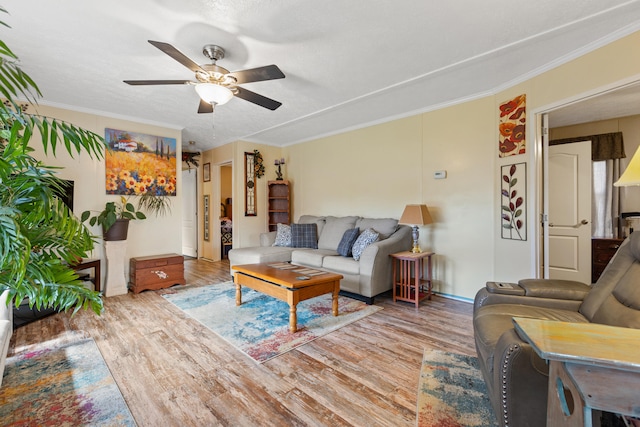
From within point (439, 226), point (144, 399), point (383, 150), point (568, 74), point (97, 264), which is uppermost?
point (568, 74)

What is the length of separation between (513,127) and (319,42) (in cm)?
224

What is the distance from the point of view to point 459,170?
139 inches

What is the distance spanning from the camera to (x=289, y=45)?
7.56 ft

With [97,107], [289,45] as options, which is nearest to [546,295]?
[289,45]

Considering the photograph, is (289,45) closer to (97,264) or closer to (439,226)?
(439,226)

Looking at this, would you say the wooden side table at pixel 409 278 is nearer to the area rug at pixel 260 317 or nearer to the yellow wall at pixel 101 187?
the area rug at pixel 260 317

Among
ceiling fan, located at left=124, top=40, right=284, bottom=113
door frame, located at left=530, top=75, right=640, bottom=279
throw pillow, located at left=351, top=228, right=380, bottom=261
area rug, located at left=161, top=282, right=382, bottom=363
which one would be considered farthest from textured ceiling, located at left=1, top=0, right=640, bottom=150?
area rug, located at left=161, top=282, right=382, bottom=363

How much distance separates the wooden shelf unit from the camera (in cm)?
576

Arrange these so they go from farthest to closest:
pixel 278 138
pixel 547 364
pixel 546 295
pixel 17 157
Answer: pixel 278 138
pixel 546 295
pixel 547 364
pixel 17 157

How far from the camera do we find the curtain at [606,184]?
381cm

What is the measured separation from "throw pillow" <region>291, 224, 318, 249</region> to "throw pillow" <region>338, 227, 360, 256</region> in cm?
71

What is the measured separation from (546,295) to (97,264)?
15.0ft

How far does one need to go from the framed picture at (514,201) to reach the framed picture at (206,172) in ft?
17.9

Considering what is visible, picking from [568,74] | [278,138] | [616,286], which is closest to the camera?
[616,286]
